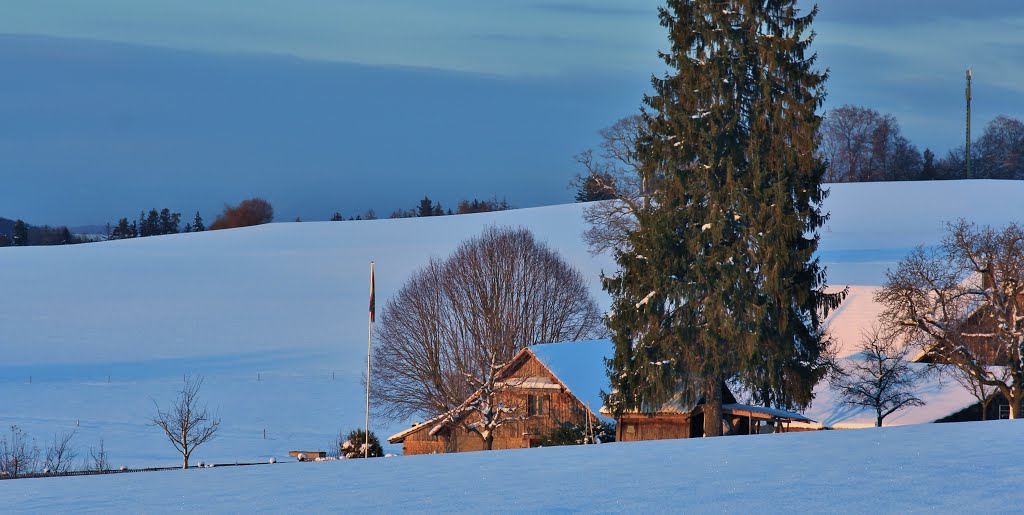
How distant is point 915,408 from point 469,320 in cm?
2027

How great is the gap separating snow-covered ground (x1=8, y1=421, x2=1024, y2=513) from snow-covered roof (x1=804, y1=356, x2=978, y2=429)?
23.2 m

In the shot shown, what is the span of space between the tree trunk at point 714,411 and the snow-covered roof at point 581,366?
550 cm

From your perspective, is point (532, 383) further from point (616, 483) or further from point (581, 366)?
point (616, 483)

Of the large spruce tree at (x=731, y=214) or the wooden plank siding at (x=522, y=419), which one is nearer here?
the large spruce tree at (x=731, y=214)

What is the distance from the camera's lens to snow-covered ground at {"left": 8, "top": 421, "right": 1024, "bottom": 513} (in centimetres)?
1220

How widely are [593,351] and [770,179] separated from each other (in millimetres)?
12827

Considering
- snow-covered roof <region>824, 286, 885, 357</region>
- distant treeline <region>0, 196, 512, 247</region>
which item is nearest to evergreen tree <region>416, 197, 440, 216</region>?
distant treeline <region>0, 196, 512, 247</region>

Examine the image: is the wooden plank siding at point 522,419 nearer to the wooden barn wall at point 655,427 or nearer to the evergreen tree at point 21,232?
the wooden barn wall at point 655,427

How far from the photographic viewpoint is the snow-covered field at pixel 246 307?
54250mm

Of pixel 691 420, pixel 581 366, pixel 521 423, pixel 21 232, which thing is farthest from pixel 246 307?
pixel 21 232

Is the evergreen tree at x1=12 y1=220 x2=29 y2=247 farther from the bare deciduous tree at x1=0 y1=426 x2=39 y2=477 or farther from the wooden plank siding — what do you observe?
the wooden plank siding

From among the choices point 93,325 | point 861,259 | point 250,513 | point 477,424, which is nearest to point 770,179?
point 477,424

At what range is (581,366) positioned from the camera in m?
43.5

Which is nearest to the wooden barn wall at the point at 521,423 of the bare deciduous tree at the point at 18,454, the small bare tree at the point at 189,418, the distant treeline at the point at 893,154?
the small bare tree at the point at 189,418
